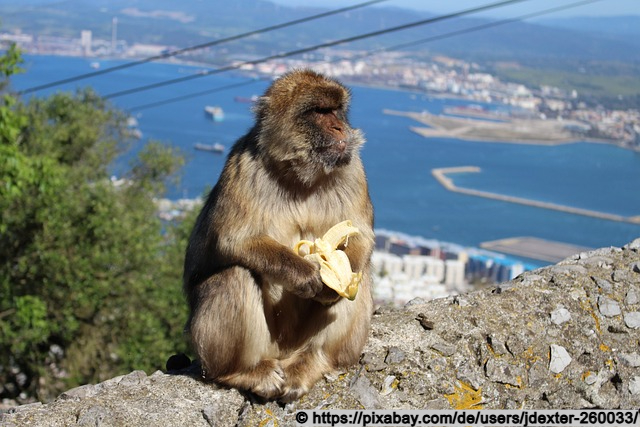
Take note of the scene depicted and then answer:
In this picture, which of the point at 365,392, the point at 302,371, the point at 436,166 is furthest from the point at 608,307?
the point at 436,166

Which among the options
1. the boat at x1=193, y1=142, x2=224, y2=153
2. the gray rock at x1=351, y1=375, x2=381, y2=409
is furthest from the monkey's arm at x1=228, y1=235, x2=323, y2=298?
the boat at x1=193, y1=142, x2=224, y2=153

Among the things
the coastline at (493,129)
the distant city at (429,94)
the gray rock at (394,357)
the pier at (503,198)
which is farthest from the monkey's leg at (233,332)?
the coastline at (493,129)

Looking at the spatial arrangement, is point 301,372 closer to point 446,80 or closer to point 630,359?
point 630,359

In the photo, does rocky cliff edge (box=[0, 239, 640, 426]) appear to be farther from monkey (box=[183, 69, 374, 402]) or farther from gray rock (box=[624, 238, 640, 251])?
gray rock (box=[624, 238, 640, 251])

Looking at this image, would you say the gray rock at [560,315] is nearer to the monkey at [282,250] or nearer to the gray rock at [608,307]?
the gray rock at [608,307]

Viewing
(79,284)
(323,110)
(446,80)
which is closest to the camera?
(323,110)

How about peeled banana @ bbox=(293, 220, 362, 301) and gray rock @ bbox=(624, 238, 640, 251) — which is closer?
peeled banana @ bbox=(293, 220, 362, 301)
